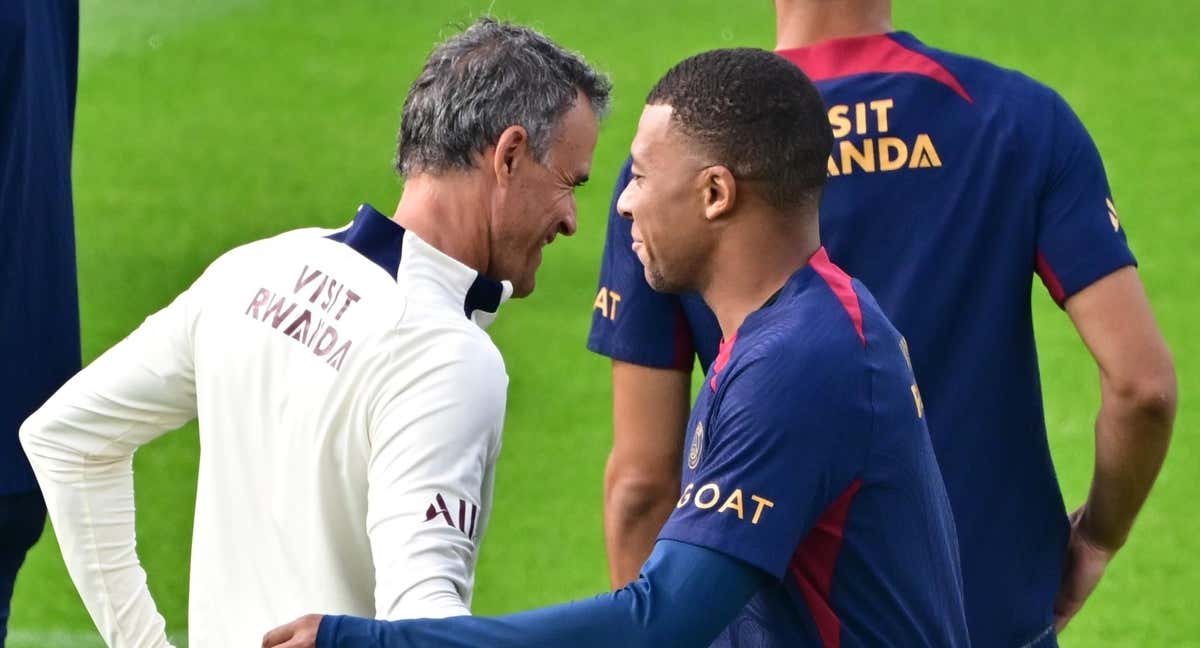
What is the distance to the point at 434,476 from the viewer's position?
78.3 inches

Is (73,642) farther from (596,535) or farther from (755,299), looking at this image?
(755,299)

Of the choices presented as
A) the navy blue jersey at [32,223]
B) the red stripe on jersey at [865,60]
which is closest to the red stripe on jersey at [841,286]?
the red stripe on jersey at [865,60]

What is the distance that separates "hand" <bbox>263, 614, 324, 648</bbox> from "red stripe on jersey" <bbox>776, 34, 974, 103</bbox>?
109 cm

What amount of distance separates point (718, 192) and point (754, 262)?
85 millimetres

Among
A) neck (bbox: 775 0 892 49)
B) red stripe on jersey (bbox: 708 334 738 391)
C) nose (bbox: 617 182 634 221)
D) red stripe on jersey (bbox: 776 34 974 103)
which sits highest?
neck (bbox: 775 0 892 49)

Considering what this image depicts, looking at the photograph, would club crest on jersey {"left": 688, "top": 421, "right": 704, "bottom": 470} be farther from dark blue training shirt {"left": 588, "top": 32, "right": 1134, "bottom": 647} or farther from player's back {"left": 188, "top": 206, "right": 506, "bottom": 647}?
dark blue training shirt {"left": 588, "top": 32, "right": 1134, "bottom": 647}

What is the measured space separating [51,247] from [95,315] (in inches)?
126

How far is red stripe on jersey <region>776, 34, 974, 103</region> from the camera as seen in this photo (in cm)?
249

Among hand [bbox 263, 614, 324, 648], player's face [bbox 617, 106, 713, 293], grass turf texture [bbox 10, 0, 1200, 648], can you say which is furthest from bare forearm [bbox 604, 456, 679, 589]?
grass turf texture [bbox 10, 0, 1200, 648]

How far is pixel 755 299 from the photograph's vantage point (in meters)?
2.04

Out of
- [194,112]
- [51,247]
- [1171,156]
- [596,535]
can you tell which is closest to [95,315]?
[194,112]

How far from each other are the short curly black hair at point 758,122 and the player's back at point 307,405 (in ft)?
1.12

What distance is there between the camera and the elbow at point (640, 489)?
8.95ft

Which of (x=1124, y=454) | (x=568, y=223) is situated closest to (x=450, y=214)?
(x=568, y=223)
